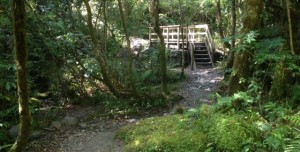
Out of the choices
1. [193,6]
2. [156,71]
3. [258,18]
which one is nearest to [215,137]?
[258,18]

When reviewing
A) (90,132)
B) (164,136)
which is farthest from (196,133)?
(90,132)

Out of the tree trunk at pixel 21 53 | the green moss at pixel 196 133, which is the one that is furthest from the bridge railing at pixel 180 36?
the tree trunk at pixel 21 53

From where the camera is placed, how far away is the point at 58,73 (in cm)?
975

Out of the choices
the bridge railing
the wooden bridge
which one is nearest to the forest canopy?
the wooden bridge

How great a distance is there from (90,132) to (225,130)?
4004 mm

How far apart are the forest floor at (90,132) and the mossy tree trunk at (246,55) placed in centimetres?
257

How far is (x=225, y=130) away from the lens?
442cm

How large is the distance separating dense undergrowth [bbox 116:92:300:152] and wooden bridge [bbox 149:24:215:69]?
453 inches

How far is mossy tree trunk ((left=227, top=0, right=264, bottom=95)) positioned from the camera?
585 centimetres

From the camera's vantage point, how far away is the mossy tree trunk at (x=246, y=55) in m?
5.85

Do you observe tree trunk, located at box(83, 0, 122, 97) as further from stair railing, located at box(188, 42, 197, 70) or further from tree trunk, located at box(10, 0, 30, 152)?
stair railing, located at box(188, 42, 197, 70)

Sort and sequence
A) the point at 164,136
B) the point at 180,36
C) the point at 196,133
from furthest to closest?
the point at 180,36
the point at 164,136
the point at 196,133

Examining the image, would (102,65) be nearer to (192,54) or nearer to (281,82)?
(281,82)

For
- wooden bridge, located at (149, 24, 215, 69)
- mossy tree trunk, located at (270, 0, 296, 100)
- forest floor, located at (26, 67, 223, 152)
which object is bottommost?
forest floor, located at (26, 67, 223, 152)
